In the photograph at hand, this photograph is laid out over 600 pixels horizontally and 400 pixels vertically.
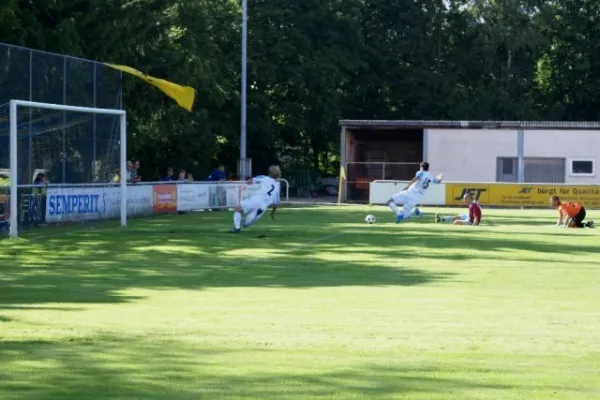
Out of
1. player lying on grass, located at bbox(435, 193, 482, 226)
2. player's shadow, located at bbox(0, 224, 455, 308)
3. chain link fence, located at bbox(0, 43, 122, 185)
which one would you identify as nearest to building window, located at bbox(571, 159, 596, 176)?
player lying on grass, located at bbox(435, 193, 482, 226)

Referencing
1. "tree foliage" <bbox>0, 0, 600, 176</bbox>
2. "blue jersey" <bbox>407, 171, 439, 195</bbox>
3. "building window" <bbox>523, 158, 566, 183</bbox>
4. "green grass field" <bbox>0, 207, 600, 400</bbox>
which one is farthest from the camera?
"tree foliage" <bbox>0, 0, 600, 176</bbox>

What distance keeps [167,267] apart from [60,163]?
41.0 feet

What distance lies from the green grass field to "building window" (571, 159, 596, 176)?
33.2m

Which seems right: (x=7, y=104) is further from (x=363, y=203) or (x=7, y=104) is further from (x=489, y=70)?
(x=489, y=70)

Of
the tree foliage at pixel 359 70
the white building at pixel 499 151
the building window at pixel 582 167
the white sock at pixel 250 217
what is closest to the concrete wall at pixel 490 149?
the white building at pixel 499 151

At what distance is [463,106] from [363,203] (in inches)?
778

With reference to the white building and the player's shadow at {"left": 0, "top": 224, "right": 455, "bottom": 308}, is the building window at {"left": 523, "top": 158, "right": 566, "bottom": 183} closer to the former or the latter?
the white building

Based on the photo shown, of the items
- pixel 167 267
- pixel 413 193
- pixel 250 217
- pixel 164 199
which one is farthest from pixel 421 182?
pixel 167 267

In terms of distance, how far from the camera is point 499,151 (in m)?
60.9

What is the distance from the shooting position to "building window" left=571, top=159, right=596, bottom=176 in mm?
59463

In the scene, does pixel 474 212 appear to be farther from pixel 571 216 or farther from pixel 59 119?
pixel 59 119

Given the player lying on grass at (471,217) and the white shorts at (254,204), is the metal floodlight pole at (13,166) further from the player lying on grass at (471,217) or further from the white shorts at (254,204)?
the player lying on grass at (471,217)

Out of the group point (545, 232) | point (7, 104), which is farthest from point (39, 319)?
point (545, 232)

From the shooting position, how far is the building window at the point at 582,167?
59.5m
